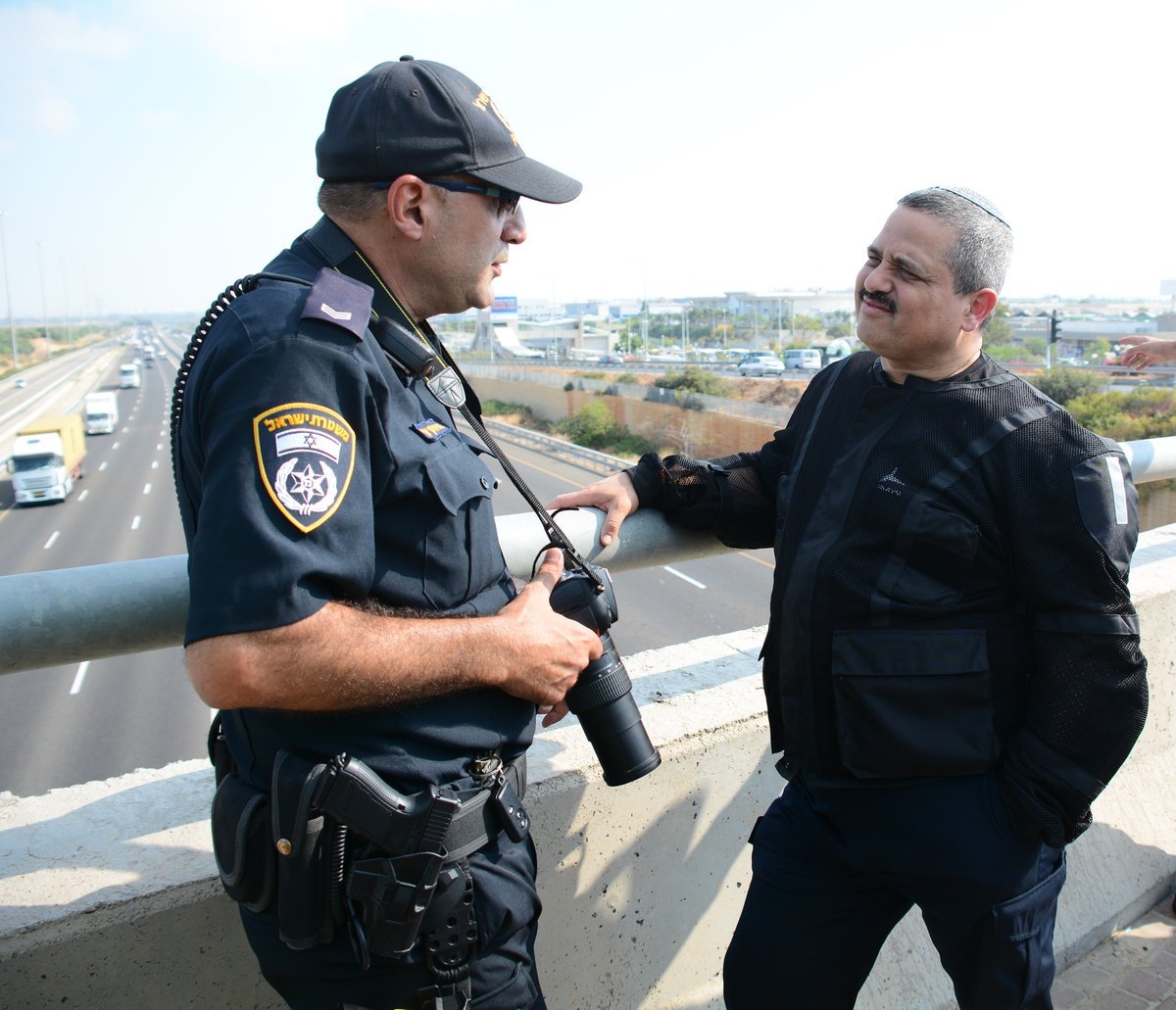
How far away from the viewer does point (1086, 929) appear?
2.94m

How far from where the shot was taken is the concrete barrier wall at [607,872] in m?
1.67

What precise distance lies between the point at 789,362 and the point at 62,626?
58197 millimetres

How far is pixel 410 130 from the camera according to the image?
161cm

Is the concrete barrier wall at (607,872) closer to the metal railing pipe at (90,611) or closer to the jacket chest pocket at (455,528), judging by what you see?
the metal railing pipe at (90,611)

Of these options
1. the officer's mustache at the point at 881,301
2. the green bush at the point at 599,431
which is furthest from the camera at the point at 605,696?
the green bush at the point at 599,431

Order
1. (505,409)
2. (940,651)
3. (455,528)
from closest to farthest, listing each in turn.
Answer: (455,528) → (940,651) → (505,409)

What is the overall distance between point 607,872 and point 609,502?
0.86 meters

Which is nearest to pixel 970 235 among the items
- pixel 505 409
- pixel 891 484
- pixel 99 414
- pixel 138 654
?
pixel 891 484

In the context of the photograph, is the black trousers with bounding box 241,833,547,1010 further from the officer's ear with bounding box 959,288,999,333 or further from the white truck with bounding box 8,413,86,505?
the white truck with bounding box 8,413,86,505

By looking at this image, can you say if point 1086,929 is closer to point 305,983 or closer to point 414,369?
point 305,983

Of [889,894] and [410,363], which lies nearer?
[410,363]

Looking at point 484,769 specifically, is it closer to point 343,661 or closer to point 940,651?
point 343,661

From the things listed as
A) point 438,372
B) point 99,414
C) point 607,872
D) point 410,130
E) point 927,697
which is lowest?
point 99,414

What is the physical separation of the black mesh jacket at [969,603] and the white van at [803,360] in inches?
2164
